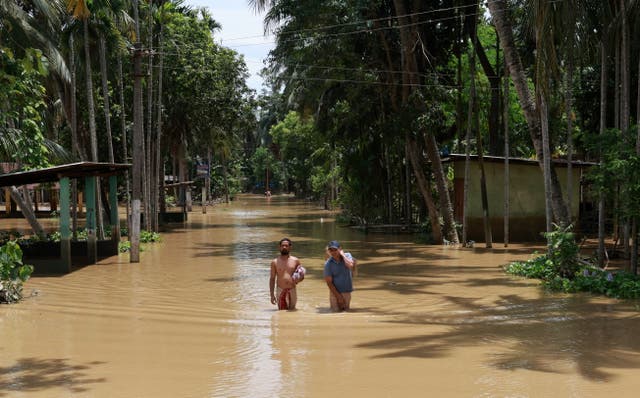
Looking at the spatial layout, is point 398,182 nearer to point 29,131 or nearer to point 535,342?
point 29,131

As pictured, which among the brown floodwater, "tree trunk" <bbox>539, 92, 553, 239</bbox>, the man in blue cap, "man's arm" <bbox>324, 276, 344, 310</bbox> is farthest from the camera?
"tree trunk" <bbox>539, 92, 553, 239</bbox>

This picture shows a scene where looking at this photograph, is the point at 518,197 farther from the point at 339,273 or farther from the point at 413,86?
the point at 339,273

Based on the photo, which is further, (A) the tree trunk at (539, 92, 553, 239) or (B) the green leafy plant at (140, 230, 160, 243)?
(B) the green leafy plant at (140, 230, 160, 243)

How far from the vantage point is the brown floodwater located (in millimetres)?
7262

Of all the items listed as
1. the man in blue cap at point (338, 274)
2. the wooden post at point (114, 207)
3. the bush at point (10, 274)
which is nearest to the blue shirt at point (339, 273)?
the man in blue cap at point (338, 274)

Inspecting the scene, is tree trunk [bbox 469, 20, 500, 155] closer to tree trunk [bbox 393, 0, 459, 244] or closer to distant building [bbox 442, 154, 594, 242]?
distant building [bbox 442, 154, 594, 242]

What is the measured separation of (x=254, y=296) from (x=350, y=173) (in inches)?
874

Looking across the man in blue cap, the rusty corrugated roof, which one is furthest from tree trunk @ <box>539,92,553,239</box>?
the rusty corrugated roof

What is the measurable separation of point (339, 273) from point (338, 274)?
0.03 metres

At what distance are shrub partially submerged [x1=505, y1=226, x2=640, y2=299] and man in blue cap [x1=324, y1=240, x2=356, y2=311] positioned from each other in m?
4.64

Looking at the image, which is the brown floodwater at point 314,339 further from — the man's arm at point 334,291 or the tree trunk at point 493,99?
the tree trunk at point 493,99

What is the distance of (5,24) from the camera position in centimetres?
1909

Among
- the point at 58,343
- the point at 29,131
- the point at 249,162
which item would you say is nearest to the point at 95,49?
the point at 29,131

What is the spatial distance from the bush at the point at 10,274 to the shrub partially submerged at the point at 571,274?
9685mm
